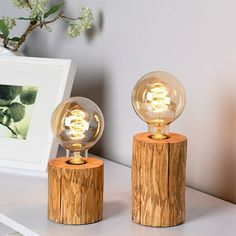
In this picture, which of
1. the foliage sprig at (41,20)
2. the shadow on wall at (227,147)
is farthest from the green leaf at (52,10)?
the shadow on wall at (227,147)

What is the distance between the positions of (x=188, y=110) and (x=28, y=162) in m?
0.39

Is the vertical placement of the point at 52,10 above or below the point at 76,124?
above

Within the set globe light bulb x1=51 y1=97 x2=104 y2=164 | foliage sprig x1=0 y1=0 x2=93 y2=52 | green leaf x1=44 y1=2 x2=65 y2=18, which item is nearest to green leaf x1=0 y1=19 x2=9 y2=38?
foliage sprig x1=0 y1=0 x2=93 y2=52

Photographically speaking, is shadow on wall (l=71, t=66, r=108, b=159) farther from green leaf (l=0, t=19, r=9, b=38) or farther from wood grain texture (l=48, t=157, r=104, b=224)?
wood grain texture (l=48, t=157, r=104, b=224)

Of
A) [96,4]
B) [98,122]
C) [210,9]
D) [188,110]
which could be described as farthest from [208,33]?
[96,4]

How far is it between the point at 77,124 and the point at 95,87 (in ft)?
1.77

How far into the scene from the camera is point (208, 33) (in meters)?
1.43

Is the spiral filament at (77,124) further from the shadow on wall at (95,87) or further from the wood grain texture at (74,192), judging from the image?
the shadow on wall at (95,87)

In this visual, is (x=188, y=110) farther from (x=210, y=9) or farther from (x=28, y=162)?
(x=28, y=162)

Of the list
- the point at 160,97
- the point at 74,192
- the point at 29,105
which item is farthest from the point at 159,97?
the point at 29,105

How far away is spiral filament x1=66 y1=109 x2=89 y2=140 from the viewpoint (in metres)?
1.27

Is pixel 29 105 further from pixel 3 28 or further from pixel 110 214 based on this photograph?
pixel 110 214

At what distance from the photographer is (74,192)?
4.01ft

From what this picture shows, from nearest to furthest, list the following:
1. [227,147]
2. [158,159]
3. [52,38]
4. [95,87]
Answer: [158,159]
[227,147]
[95,87]
[52,38]
